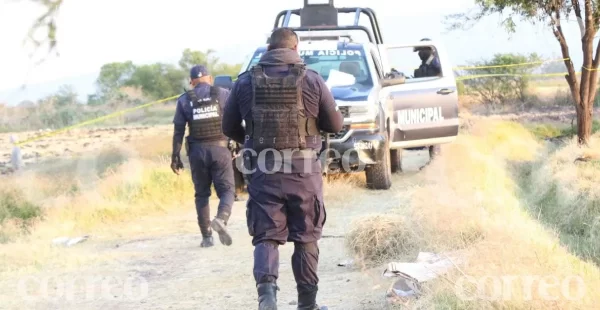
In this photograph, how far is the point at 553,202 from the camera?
9.94m

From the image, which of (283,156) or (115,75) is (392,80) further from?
(115,75)

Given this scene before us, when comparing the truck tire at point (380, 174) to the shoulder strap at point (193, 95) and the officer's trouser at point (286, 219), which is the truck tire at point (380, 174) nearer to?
the shoulder strap at point (193, 95)

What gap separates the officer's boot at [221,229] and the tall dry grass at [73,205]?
117 cm

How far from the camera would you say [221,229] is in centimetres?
742

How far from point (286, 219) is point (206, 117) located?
278 cm

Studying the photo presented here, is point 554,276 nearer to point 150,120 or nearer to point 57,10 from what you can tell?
point 57,10

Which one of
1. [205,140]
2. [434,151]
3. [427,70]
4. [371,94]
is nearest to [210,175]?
[205,140]

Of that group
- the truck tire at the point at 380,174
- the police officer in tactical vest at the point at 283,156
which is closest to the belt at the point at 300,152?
the police officer in tactical vest at the point at 283,156

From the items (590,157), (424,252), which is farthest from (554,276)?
(590,157)

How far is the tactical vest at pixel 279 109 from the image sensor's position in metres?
5.01

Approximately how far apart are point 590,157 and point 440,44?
2.66m

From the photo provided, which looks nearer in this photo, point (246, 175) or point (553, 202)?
point (246, 175)

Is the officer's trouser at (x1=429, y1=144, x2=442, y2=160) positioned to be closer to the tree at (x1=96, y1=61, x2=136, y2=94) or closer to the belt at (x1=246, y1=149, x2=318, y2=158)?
the belt at (x1=246, y1=149, x2=318, y2=158)

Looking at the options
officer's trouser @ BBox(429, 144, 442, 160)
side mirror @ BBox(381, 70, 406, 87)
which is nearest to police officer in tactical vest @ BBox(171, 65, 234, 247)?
side mirror @ BBox(381, 70, 406, 87)
